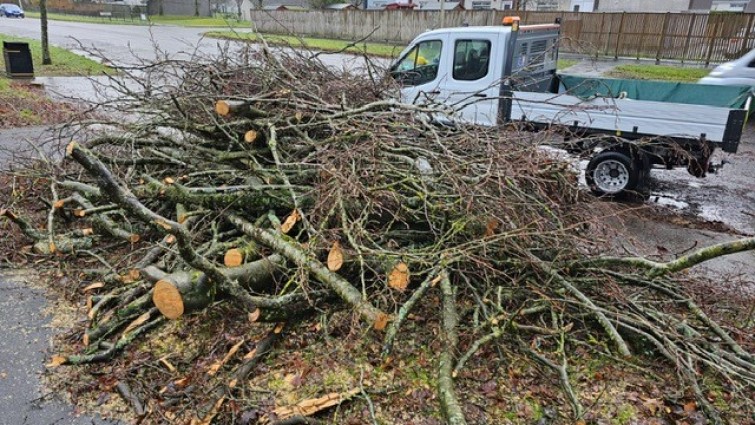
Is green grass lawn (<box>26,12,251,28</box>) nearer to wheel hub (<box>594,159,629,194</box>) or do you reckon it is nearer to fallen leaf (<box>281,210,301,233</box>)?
wheel hub (<box>594,159,629,194</box>)

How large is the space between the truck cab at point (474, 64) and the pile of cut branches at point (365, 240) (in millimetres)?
2875

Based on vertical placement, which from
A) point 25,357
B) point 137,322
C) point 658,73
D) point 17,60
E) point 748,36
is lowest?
point 25,357

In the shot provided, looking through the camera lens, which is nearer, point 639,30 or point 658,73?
point 658,73

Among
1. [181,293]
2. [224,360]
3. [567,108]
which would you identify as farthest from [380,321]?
[567,108]

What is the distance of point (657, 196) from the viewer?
25.7ft

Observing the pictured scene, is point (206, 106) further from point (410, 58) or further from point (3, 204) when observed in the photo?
point (410, 58)

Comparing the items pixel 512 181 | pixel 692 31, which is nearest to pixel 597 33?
pixel 692 31

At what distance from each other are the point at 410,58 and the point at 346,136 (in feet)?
15.1

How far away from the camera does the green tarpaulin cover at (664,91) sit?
8.23 meters

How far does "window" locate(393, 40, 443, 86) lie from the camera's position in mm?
8490

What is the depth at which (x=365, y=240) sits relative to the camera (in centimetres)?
433

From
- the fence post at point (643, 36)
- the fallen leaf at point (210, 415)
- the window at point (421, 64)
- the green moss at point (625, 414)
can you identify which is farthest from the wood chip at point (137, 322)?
the fence post at point (643, 36)

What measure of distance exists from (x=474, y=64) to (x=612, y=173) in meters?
2.70

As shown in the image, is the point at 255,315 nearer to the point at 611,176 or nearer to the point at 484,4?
the point at 611,176
